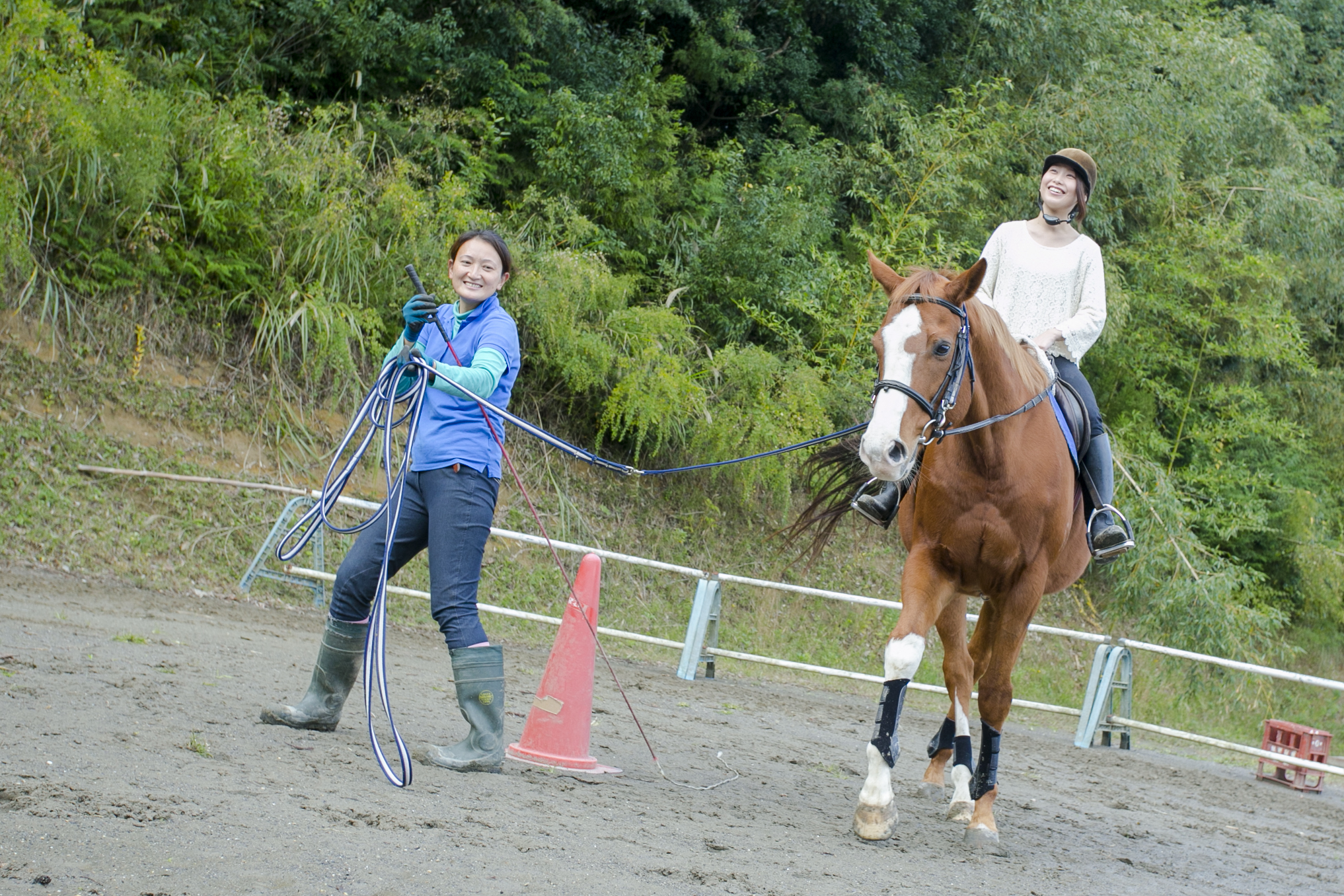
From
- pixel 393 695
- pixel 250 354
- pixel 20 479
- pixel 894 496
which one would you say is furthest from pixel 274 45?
pixel 894 496

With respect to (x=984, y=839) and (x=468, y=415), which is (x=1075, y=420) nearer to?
(x=984, y=839)

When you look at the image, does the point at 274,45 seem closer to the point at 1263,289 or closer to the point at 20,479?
the point at 20,479

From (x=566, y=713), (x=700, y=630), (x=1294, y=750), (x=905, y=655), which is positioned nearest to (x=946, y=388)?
(x=905, y=655)

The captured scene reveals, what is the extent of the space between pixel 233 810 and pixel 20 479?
6.15 m

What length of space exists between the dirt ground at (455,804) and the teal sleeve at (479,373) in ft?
4.74

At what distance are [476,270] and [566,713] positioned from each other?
6.35 feet

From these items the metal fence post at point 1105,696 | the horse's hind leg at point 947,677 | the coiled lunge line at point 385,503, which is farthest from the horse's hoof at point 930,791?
the metal fence post at point 1105,696

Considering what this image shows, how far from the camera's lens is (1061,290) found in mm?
5305

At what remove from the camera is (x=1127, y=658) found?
888 cm

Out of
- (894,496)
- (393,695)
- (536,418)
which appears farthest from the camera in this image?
(536,418)

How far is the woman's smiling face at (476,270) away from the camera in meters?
4.38

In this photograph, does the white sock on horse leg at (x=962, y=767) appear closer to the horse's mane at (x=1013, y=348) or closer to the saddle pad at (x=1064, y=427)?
the saddle pad at (x=1064, y=427)

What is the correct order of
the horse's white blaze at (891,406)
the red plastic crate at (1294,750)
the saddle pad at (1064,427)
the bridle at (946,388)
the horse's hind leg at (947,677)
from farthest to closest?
the red plastic crate at (1294,750) < the horse's hind leg at (947,677) < the saddle pad at (1064,427) < the bridle at (946,388) < the horse's white blaze at (891,406)

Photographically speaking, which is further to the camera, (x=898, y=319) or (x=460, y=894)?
(x=898, y=319)
